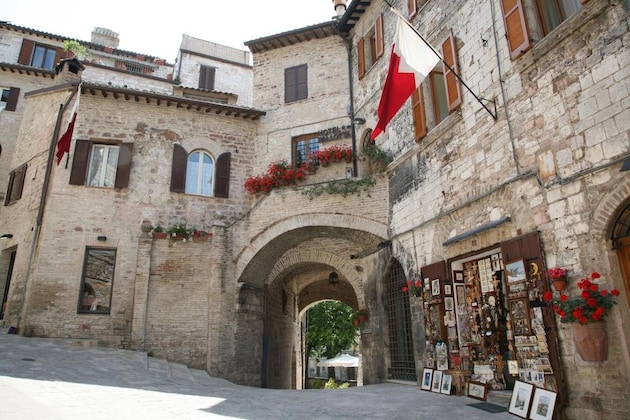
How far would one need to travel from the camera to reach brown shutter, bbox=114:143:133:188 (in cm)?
1300

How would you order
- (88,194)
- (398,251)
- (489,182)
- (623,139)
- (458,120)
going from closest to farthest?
(623,139) < (489,182) < (458,120) < (398,251) < (88,194)

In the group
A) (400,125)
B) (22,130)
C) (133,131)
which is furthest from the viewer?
(22,130)

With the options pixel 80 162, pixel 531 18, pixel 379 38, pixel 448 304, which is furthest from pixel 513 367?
pixel 80 162

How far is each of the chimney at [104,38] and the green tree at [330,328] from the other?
1923 cm

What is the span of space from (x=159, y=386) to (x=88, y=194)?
711 centimetres

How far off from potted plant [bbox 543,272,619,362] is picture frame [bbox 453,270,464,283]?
8.93 ft

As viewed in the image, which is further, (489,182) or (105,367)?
(105,367)

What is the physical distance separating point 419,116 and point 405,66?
7.68 feet

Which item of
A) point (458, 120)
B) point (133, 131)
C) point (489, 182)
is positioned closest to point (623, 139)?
point (489, 182)

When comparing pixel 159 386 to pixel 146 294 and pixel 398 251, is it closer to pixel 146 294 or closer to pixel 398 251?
Result: pixel 146 294

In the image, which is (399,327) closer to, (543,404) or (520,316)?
(520,316)

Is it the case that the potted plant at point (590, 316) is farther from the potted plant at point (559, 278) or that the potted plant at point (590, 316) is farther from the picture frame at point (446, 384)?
the picture frame at point (446, 384)

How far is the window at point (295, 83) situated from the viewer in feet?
49.3

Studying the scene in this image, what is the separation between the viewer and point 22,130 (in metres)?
15.4
